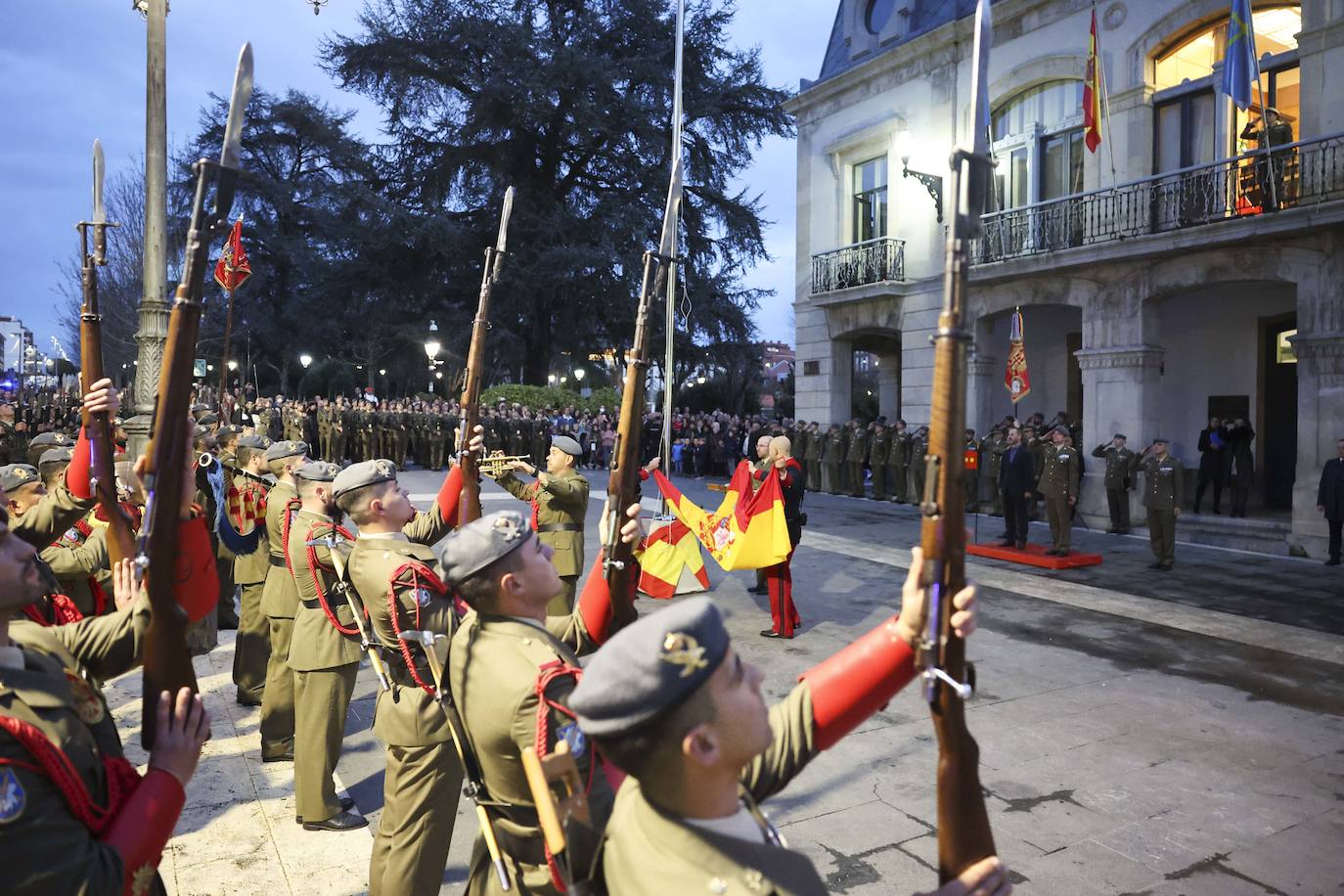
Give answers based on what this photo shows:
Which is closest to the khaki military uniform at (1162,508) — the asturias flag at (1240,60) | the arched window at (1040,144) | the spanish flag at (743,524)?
the asturias flag at (1240,60)

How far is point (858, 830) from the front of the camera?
4609 millimetres

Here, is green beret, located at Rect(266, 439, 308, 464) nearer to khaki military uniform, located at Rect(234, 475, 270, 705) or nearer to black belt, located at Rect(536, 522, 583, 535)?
khaki military uniform, located at Rect(234, 475, 270, 705)

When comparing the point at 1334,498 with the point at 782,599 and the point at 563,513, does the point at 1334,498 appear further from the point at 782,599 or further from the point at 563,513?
A: the point at 563,513

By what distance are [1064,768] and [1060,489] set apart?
325 inches

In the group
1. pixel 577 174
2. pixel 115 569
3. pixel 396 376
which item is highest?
pixel 577 174

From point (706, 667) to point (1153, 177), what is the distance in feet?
56.9

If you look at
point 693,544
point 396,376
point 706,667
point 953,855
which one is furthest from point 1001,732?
point 396,376

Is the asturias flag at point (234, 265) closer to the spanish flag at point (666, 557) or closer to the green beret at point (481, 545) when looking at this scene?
the spanish flag at point (666, 557)

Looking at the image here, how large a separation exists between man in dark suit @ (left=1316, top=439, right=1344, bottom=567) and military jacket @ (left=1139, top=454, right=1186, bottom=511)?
6.41 ft

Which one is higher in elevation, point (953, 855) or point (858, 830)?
point (953, 855)

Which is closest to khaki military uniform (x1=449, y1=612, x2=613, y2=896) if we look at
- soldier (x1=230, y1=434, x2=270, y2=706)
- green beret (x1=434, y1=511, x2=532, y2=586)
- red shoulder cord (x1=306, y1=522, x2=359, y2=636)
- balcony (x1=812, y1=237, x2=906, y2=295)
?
green beret (x1=434, y1=511, x2=532, y2=586)

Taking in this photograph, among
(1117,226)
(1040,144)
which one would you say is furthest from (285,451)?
(1040,144)

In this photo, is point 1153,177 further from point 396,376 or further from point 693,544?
point 396,376

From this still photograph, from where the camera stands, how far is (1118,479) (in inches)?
599
